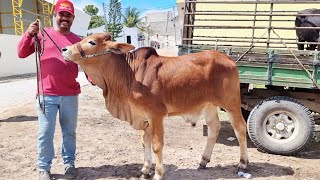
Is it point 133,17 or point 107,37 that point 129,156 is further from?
point 133,17

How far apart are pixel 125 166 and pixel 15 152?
1.61m

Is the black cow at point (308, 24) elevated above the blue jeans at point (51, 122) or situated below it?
above

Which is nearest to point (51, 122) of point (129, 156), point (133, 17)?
point (129, 156)

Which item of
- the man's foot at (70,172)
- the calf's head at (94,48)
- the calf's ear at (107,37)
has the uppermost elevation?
the calf's ear at (107,37)

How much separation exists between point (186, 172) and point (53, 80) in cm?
193

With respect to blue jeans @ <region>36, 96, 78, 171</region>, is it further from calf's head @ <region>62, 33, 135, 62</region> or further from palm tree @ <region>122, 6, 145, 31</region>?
palm tree @ <region>122, 6, 145, 31</region>

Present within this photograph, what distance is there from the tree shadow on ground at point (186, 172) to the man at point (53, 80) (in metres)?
0.54

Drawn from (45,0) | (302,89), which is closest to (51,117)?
(302,89)

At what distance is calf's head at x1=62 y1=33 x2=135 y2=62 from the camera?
12.2ft

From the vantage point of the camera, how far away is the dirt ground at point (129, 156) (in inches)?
177

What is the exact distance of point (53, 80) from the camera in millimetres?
3939

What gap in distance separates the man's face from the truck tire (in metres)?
2.79

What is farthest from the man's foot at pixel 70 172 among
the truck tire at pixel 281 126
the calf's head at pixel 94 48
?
the truck tire at pixel 281 126

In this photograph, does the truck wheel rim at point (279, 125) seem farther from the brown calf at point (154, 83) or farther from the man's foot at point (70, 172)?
the man's foot at point (70, 172)
